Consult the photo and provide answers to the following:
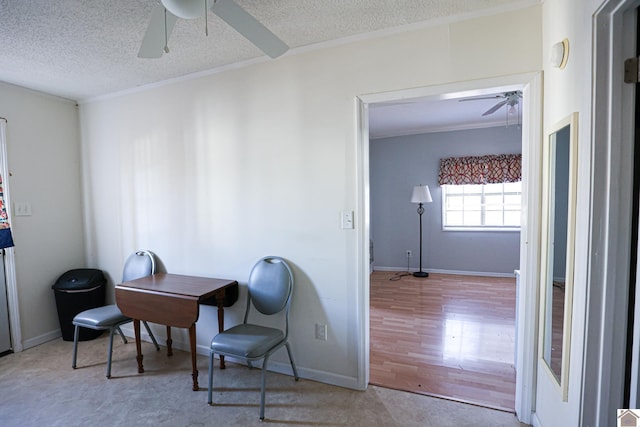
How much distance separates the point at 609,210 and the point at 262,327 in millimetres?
1893

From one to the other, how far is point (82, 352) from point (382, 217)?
14.4ft

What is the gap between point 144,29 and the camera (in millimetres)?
1816

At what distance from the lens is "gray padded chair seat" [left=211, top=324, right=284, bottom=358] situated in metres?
1.81

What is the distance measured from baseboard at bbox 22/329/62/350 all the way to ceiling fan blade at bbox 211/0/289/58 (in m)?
3.25

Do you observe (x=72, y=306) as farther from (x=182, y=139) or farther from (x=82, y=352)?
(x=182, y=139)

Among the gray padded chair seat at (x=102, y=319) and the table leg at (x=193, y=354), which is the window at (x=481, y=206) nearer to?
the table leg at (x=193, y=354)

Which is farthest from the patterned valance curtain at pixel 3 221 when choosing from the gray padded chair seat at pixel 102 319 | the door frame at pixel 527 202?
the door frame at pixel 527 202

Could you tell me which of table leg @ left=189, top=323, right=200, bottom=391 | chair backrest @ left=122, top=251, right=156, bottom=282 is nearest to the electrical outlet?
table leg @ left=189, top=323, right=200, bottom=391

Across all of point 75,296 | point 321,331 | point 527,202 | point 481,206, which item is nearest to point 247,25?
point 527,202

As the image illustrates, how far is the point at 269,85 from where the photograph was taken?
7.23 ft

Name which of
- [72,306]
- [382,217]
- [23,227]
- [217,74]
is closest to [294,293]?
[217,74]

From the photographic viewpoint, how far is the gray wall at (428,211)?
4.80m

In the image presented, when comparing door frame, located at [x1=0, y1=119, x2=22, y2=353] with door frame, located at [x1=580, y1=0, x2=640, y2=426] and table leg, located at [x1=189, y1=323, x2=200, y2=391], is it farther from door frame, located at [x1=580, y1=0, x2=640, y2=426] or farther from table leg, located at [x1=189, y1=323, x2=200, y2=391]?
door frame, located at [x1=580, y1=0, x2=640, y2=426]

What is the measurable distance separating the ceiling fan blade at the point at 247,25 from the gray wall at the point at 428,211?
13.3 feet
